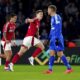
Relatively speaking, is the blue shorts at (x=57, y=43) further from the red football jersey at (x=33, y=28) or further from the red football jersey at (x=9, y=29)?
the red football jersey at (x=33, y=28)

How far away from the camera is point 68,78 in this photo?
564 inches

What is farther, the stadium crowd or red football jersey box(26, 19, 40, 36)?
the stadium crowd

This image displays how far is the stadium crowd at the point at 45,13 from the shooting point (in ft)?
80.9

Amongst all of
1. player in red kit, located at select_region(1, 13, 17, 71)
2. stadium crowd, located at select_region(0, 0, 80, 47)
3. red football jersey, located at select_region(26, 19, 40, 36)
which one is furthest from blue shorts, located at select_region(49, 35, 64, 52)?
stadium crowd, located at select_region(0, 0, 80, 47)

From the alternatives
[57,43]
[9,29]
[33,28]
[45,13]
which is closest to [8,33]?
[9,29]

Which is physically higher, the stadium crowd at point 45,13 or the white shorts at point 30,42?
the stadium crowd at point 45,13

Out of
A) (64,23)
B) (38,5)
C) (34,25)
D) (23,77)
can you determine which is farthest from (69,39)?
(23,77)

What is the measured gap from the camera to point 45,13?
25.6 meters

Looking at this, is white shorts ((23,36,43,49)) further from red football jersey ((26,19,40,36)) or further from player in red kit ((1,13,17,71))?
player in red kit ((1,13,17,71))

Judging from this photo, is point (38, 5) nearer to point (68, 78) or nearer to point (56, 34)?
point (56, 34)

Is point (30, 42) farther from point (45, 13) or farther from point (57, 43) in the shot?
point (45, 13)

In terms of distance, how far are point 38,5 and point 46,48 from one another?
4.76 metres

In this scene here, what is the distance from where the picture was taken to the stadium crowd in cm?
2467

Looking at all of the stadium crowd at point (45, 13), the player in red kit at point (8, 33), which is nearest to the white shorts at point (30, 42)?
the player in red kit at point (8, 33)
